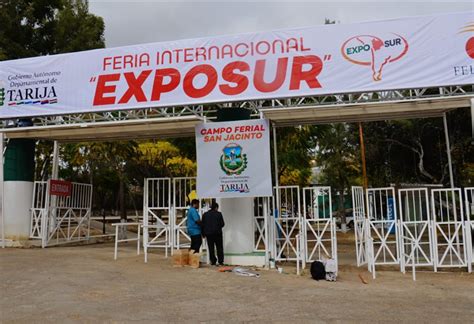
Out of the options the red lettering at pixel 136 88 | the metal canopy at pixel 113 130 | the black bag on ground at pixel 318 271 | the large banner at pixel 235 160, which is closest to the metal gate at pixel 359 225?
the black bag on ground at pixel 318 271

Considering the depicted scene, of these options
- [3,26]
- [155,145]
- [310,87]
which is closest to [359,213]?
[310,87]

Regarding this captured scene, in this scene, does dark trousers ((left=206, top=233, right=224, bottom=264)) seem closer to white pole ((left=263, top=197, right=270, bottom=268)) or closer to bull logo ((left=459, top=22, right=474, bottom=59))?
white pole ((left=263, top=197, right=270, bottom=268))

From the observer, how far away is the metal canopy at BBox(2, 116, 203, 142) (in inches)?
498

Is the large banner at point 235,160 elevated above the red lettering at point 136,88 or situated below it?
below

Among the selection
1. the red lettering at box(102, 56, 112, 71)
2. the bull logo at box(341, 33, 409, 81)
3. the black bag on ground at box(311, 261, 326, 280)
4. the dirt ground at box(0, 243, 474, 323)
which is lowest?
the dirt ground at box(0, 243, 474, 323)

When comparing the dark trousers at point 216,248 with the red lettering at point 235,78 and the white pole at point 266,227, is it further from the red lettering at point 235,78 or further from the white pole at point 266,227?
the red lettering at point 235,78

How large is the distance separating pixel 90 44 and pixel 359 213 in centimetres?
1620

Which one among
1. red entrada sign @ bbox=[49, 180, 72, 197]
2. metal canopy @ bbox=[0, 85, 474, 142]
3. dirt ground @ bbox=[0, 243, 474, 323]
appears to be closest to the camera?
dirt ground @ bbox=[0, 243, 474, 323]

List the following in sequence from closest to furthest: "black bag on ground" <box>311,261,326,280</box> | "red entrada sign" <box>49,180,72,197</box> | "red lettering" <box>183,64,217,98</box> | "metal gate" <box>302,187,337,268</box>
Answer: "black bag on ground" <box>311,261,326,280</box>, "metal gate" <box>302,187,337,268</box>, "red lettering" <box>183,64,217,98</box>, "red entrada sign" <box>49,180,72,197</box>

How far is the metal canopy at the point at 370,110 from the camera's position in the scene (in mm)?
10852

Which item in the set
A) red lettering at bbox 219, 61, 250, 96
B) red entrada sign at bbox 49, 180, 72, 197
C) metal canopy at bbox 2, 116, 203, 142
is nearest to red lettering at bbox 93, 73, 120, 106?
metal canopy at bbox 2, 116, 203, 142

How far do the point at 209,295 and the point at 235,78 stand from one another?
5629 millimetres

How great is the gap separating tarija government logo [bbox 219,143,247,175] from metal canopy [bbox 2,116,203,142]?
46.0 inches

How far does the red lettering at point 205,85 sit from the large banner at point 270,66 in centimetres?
2
